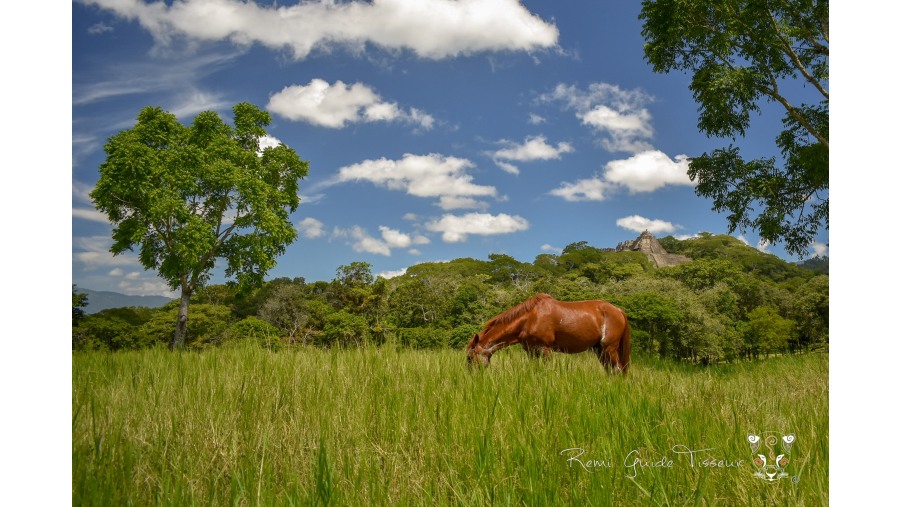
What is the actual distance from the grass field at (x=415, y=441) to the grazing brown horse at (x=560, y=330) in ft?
7.12

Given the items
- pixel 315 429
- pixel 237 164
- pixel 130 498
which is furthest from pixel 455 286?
pixel 130 498

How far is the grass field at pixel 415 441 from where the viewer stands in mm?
2104

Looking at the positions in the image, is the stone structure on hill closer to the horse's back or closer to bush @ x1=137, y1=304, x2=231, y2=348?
the horse's back

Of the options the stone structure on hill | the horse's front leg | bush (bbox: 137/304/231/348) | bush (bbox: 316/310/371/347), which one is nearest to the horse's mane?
the horse's front leg

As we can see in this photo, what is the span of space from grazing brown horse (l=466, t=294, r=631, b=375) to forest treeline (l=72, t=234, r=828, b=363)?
14.4 ft

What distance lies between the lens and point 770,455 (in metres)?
2.44

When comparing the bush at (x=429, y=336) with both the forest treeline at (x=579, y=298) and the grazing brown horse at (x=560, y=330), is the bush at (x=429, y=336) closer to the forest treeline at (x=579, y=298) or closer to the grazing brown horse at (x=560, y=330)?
the forest treeline at (x=579, y=298)

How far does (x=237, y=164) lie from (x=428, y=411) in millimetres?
16014

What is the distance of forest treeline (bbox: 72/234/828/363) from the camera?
39.9 ft

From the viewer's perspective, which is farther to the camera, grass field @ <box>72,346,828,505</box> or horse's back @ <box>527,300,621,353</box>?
horse's back @ <box>527,300,621,353</box>

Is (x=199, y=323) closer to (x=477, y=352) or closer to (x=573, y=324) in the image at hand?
(x=477, y=352)

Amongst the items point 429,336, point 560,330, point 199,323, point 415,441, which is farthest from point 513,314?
point 199,323

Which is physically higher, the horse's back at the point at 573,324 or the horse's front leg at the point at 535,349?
the horse's back at the point at 573,324

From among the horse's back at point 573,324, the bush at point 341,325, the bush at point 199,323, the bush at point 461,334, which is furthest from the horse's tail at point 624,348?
the bush at point 199,323
